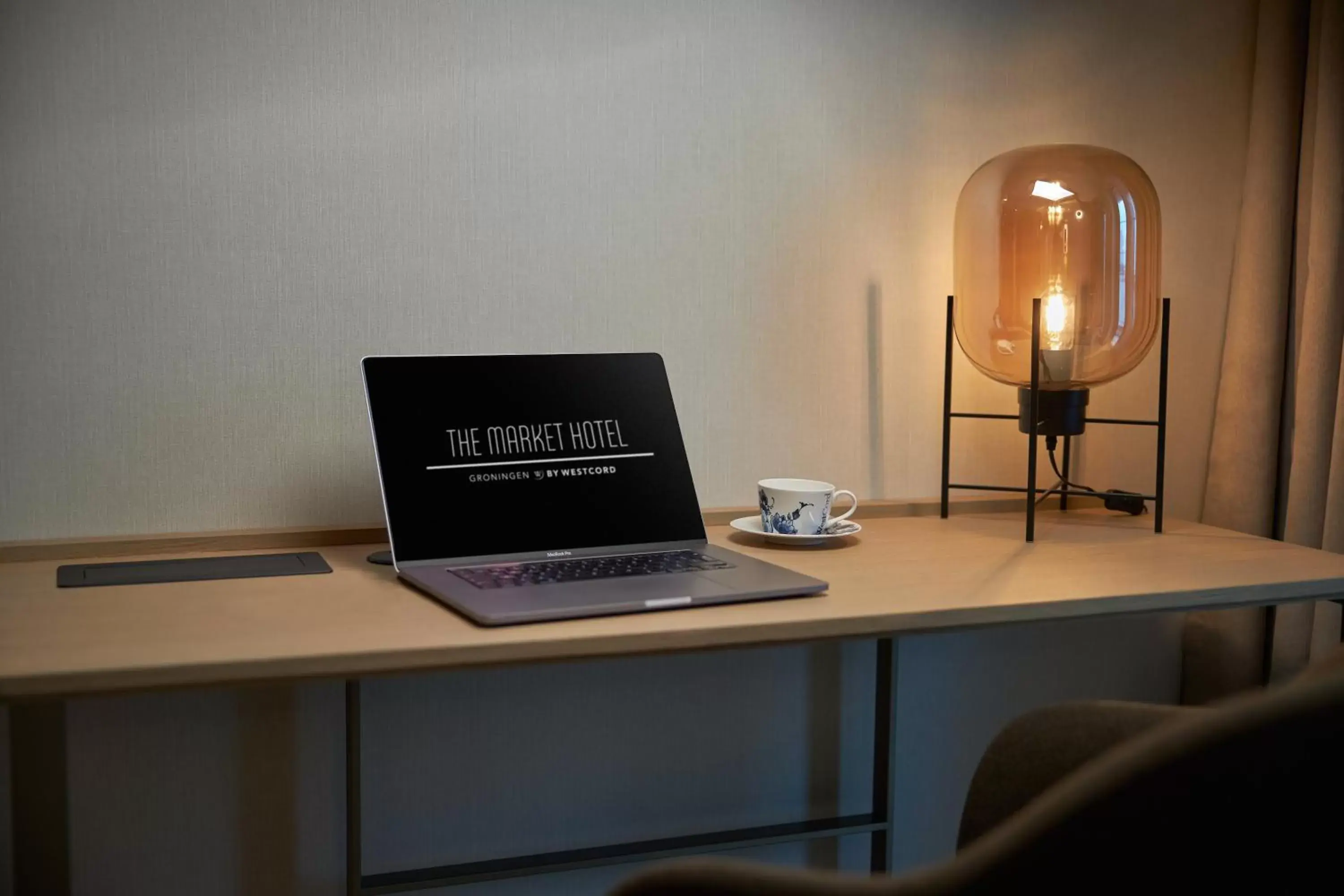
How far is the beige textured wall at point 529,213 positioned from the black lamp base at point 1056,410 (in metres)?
0.19

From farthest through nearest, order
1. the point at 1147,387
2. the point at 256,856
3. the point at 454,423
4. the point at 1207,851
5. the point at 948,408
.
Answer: the point at 1147,387, the point at 948,408, the point at 256,856, the point at 454,423, the point at 1207,851

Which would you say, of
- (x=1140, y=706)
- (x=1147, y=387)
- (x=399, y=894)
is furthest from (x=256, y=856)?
(x=1147, y=387)

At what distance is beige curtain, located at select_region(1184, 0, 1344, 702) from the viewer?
5.52ft

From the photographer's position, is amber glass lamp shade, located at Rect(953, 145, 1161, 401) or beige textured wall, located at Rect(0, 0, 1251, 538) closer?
beige textured wall, located at Rect(0, 0, 1251, 538)

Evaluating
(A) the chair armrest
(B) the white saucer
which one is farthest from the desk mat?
(A) the chair armrest

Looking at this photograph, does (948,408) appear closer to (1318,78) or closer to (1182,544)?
(1182,544)

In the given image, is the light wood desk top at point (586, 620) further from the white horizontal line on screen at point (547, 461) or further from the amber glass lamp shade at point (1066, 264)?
the amber glass lamp shade at point (1066, 264)

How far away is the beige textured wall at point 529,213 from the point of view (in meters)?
1.35

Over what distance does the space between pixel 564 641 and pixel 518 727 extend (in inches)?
21.6

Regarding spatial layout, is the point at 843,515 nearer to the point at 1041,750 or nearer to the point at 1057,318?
the point at 1057,318

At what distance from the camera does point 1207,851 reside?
59cm

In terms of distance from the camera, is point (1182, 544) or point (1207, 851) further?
point (1182, 544)

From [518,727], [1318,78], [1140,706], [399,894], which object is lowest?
[399,894]

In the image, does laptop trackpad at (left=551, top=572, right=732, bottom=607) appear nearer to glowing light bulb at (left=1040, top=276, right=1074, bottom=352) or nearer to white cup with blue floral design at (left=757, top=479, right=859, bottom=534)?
white cup with blue floral design at (left=757, top=479, right=859, bottom=534)
